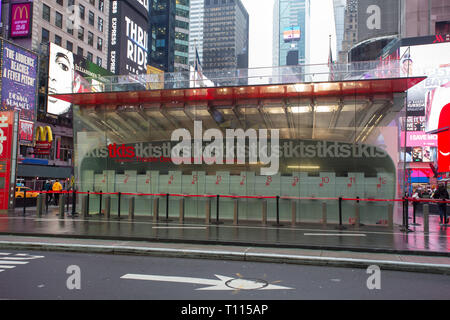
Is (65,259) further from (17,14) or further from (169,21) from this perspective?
(169,21)

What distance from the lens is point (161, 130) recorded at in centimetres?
1694

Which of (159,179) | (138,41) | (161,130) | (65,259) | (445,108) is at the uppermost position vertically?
(138,41)

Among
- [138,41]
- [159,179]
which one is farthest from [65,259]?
[138,41]

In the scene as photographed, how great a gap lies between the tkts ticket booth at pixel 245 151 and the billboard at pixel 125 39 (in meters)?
50.1

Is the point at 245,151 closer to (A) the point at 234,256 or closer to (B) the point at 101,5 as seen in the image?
(A) the point at 234,256

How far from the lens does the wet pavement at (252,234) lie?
30.9 feet

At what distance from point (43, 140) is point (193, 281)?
136 feet

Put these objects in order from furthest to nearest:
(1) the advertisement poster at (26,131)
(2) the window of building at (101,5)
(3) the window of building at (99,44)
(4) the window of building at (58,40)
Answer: (2) the window of building at (101,5), (3) the window of building at (99,44), (4) the window of building at (58,40), (1) the advertisement poster at (26,131)

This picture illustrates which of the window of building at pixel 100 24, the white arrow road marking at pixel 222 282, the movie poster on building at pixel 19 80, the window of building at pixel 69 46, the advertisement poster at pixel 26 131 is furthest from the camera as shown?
the window of building at pixel 100 24

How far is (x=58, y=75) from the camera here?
153ft

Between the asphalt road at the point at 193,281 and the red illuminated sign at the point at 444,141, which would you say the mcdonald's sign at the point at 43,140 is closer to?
the asphalt road at the point at 193,281

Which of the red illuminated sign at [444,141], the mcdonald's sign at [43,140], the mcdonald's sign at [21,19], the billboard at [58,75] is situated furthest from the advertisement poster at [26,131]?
the red illuminated sign at [444,141]

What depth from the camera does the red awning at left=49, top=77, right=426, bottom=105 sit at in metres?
14.1
